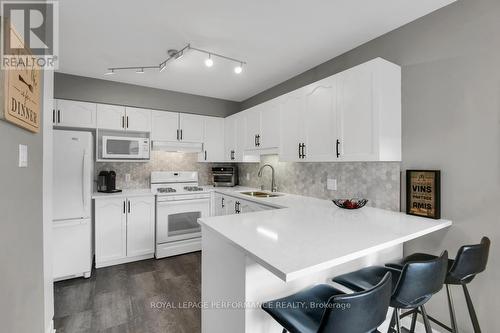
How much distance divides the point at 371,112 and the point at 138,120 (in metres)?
3.06

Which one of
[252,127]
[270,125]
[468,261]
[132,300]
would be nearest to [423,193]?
[468,261]

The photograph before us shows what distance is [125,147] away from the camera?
330cm

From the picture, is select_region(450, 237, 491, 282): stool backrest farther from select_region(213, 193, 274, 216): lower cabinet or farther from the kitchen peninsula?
select_region(213, 193, 274, 216): lower cabinet

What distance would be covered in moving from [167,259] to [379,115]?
121 inches

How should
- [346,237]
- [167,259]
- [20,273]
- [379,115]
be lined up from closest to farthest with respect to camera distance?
[20,273] → [346,237] → [379,115] → [167,259]

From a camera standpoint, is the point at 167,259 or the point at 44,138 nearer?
the point at 44,138

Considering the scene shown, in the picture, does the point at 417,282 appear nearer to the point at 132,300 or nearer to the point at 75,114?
the point at 132,300

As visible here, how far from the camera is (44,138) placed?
5.26 feet

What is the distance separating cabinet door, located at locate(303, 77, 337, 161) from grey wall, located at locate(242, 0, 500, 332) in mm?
558

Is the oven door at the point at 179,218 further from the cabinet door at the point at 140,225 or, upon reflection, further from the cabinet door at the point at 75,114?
the cabinet door at the point at 75,114

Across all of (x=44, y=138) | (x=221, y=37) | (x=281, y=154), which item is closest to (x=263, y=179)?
(x=281, y=154)

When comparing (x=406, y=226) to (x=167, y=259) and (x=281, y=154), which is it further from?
(x=167, y=259)

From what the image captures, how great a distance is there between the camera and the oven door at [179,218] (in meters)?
3.26

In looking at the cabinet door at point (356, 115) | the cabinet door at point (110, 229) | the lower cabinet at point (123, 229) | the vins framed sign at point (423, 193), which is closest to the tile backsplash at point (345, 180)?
the vins framed sign at point (423, 193)
